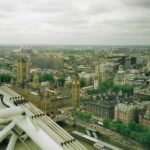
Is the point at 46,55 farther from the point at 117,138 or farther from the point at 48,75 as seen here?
the point at 117,138

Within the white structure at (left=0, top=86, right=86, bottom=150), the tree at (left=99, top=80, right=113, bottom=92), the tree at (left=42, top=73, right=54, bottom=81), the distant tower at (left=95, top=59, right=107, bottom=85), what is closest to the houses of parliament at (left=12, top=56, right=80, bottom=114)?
the tree at (left=99, top=80, right=113, bottom=92)

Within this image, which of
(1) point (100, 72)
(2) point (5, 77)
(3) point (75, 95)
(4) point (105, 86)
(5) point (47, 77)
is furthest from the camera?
(1) point (100, 72)

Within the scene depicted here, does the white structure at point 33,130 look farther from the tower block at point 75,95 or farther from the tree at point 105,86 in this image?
the tree at point 105,86

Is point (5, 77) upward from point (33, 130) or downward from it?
downward

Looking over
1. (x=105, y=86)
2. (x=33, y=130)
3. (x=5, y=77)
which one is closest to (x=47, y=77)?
(x=5, y=77)

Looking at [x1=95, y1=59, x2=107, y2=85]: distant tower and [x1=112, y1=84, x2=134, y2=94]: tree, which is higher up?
[x1=95, y1=59, x2=107, y2=85]: distant tower

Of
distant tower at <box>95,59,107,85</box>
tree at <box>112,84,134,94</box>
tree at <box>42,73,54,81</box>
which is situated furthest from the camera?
tree at <box>42,73,54,81</box>

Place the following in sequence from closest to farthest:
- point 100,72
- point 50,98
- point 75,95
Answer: point 50,98 → point 75,95 → point 100,72

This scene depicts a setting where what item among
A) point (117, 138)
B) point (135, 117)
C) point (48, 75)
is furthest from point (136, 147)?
point (48, 75)

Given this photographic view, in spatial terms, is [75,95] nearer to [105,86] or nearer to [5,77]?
[105,86]

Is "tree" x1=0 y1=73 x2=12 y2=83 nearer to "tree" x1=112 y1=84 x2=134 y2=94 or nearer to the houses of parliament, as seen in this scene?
the houses of parliament

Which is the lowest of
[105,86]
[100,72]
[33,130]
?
[105,86]
